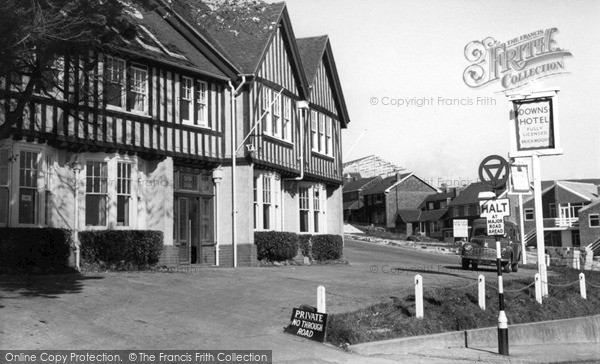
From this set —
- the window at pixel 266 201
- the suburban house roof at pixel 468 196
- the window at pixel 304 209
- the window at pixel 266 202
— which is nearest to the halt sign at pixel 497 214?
the window at pixel 266 201

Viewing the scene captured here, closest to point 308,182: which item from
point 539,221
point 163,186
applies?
point 163,186

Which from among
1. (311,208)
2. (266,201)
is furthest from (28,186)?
(311,208)

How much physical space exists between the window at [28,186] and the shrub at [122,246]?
5.59 feet

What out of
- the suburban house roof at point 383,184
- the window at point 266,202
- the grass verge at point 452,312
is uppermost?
the suburban house roof at point 383,184

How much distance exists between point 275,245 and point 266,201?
1.78m

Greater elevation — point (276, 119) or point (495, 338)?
point (276, 119)

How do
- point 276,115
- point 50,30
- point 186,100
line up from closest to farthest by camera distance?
1. point 50,30
2. point 186,100
3. point 276,115

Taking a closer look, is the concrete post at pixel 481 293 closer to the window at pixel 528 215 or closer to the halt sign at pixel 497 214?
the halt sign at pixel 497 214

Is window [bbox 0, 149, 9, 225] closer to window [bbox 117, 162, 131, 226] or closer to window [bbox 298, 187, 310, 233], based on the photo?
window [bbox 117, 162, 131, 226]

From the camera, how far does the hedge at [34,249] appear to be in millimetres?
18266

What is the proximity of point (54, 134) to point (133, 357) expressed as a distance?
34.8 ft

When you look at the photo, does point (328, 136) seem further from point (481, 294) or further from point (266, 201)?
point (481, 294)

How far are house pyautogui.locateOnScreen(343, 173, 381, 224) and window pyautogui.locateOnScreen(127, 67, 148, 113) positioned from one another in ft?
292

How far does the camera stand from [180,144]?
78.4 ft
